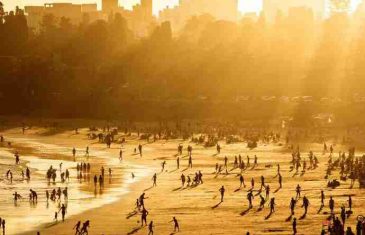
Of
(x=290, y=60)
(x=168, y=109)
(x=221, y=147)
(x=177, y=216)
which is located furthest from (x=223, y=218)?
(x=290, y=60)

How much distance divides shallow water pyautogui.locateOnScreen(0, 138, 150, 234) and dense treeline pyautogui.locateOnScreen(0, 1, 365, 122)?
34.1 meters

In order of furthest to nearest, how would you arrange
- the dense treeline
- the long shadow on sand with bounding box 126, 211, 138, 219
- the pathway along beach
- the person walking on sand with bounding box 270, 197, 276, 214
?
the dense treeline
the long shadow on sand with bounding box 126, 211, 138, 219
the person walking on sand with bounding box 270, 197, 276, 214
the pathway along beach

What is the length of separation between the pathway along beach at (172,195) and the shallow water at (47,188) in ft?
0.17

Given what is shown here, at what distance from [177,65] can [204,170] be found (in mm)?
59034

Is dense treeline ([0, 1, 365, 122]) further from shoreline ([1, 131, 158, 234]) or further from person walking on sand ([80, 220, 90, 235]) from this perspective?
person walking on sand ([80, 220, 90, 235])

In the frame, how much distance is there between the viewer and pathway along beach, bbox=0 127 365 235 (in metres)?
35.6

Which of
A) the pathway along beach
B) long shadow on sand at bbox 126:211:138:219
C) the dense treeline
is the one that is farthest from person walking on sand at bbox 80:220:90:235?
the dense treeline

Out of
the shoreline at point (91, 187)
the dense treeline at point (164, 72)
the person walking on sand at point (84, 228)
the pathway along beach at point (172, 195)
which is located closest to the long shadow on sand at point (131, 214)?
the pathway along beach at point (172, 195)

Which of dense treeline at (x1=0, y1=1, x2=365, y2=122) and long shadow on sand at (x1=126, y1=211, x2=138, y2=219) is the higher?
dense treeline at (x1=0, y1=1, x2=365, y2=122)

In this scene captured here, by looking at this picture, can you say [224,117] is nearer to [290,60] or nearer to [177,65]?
[177,65]

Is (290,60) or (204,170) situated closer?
(204,170)

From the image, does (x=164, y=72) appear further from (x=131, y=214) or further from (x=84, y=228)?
(x=84, y=228)

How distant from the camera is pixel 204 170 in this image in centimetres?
5484

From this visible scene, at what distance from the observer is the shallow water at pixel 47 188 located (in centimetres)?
3812
